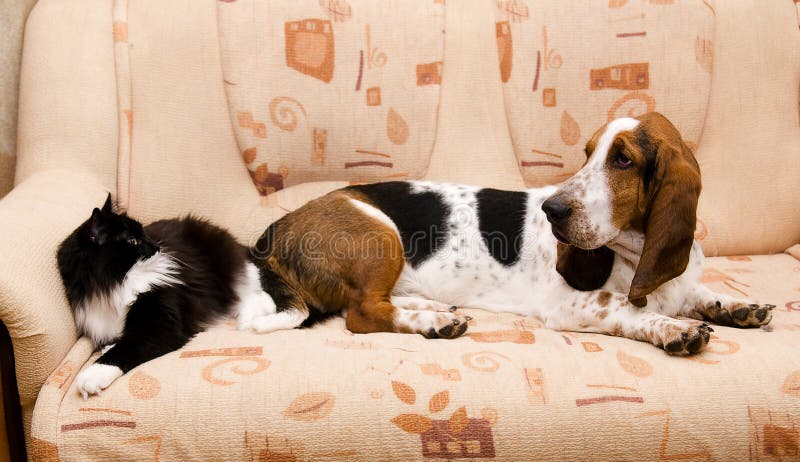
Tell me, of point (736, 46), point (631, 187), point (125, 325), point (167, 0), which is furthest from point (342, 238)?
point (736, 46)

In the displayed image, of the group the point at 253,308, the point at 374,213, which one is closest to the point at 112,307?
the point at 253,308

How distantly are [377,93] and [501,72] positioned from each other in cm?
63

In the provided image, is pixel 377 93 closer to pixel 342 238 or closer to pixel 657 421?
pixel 342 238

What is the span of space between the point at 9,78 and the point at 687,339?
309 cm

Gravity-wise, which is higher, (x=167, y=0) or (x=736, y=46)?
(x=167, y=0)

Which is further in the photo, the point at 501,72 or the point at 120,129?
the point at 501,72

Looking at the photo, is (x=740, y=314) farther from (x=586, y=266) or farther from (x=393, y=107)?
(x=393, y=107)

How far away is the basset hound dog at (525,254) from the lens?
2.07 meters

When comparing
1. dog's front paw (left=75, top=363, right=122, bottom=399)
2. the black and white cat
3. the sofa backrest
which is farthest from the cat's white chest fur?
the sofa backrest

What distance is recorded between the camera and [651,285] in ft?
6.75

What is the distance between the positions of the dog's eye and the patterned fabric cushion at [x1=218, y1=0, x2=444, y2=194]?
4.04 ft

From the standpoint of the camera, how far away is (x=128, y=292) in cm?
220

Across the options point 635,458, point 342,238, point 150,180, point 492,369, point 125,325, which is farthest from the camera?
point 150,180

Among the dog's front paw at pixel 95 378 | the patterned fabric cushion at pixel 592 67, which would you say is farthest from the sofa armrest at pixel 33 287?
the patterned fabric cushion at pixel 592 67
